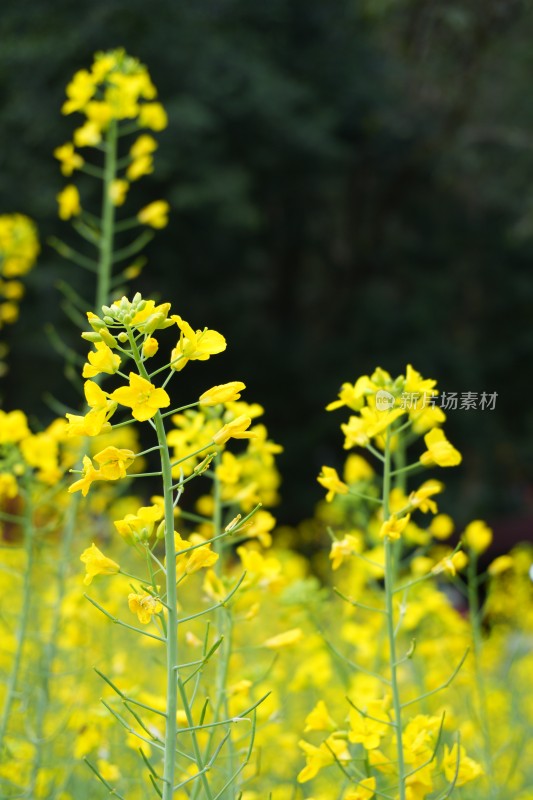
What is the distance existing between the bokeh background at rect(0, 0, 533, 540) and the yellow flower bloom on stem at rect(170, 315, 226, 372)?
728cm

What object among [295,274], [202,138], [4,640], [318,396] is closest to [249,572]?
[4,640]

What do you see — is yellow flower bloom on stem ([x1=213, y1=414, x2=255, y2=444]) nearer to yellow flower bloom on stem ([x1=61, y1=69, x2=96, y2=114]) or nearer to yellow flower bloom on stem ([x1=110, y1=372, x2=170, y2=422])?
yellow flower bloom on stem ([x1=110, y1=372, x2=170, y2=422])

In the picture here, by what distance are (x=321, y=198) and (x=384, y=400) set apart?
960 centimetres

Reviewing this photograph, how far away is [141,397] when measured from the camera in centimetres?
99

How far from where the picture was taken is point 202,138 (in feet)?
A: 28.5

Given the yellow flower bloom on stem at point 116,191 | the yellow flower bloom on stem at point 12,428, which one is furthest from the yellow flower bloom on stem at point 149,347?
the yellow flower bloom on stem at point 116,191

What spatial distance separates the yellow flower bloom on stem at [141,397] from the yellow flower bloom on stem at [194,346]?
60 mm

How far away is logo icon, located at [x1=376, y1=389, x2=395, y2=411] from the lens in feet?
4.56

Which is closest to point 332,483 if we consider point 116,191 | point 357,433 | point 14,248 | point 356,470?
point 357,433

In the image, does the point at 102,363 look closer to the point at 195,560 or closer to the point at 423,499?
the point at 195,560

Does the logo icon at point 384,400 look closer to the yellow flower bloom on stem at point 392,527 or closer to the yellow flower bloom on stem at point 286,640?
the yellow flower bloom on stem at point 392,527

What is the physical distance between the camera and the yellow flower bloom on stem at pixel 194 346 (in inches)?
40.7

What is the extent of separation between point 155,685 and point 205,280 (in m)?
6.97

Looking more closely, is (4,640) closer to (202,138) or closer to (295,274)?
(202,138)
